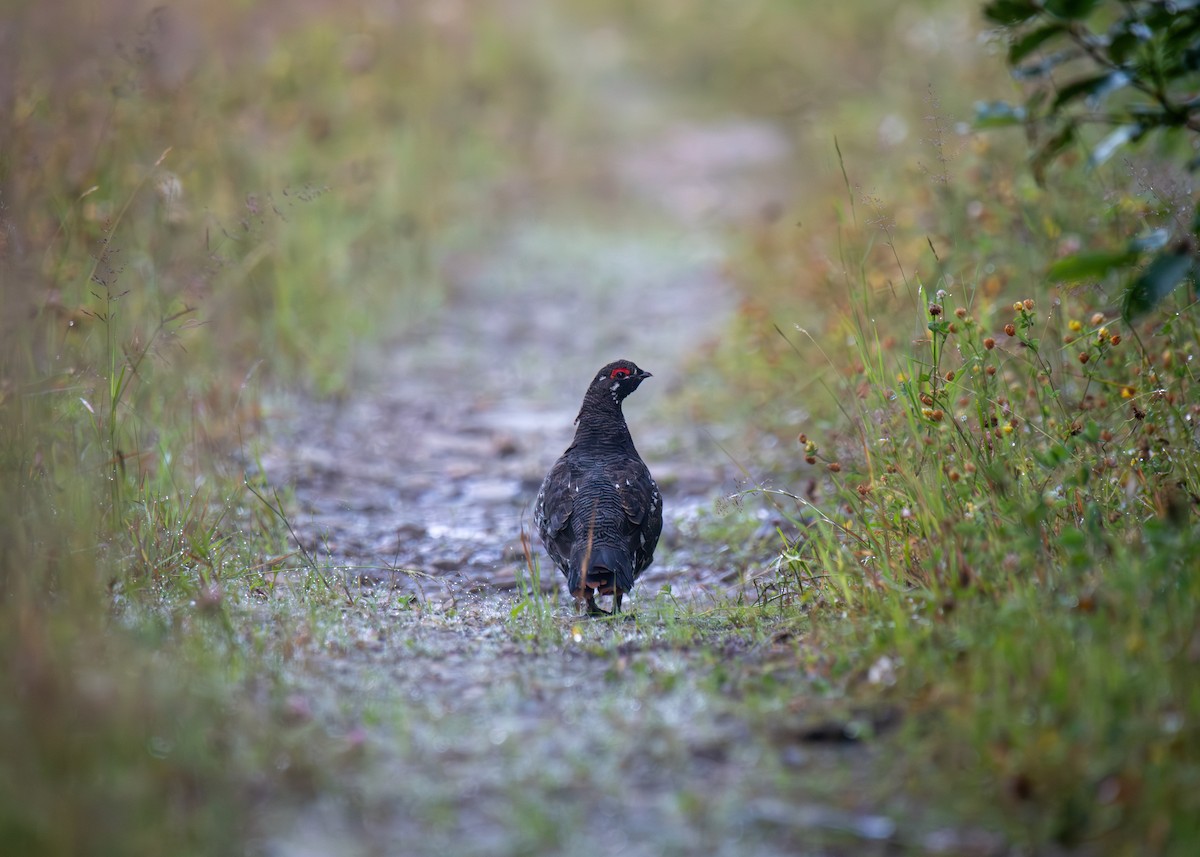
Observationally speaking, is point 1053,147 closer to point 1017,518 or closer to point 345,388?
point 1017,518

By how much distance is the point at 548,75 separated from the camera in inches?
658

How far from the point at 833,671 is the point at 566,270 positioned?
951 cm

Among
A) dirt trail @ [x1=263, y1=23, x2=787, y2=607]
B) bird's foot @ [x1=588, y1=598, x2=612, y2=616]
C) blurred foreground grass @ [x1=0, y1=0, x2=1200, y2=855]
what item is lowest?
dirt trail @ [x1=263, y1=23, x2=787, y2=607]

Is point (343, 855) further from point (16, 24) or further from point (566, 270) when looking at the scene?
point (566, 270)

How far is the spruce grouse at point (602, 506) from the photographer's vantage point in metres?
4.84

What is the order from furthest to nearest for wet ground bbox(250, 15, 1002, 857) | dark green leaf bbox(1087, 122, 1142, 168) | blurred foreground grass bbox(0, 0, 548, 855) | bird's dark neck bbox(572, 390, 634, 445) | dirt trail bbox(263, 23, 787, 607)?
1. dirt trail bbox(263, 23, 787, 607)
2. bird's dark neck bbox(572, 390, 634, 445)
3. dark green leaf bbox(1087, 122, 1142, 168)
4. wet ground bbox(250, 15, 1002, 857)
5. blurred foreground grass bbox(0, 0, 548, 855)

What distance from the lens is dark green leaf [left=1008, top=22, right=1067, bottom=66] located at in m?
3.18

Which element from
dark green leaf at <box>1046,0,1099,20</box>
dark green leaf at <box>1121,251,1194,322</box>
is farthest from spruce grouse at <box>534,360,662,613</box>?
dark green leaf at <box>1046,0,1099,20</box>

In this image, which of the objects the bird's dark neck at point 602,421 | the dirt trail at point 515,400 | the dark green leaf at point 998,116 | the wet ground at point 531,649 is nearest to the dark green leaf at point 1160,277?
the dark green leaf at point 998,116

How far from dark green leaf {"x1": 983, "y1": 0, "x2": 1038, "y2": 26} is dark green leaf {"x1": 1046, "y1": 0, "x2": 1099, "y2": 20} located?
46mm

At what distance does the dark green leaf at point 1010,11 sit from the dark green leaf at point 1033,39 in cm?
5

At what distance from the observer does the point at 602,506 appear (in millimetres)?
5113

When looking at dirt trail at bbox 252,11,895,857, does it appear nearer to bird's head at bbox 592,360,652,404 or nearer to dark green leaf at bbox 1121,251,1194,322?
bird's head at bbox 592,360,652,404

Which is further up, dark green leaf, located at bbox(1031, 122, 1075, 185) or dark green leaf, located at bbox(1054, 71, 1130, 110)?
dark green leaf, located at bbox(1054, 71, 1130, 110)
